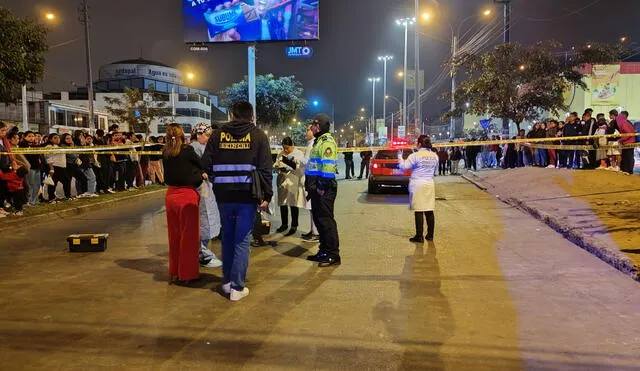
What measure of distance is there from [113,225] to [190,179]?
540 cm

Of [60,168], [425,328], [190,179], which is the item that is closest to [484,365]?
[425,328]

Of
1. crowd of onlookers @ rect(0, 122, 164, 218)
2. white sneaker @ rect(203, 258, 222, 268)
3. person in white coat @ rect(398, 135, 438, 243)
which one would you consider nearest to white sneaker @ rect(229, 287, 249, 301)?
white sneaker @ rect(203, 258, 222, 268)

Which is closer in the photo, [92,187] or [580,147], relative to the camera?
[92,187]

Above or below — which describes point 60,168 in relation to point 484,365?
above

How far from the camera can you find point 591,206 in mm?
10617

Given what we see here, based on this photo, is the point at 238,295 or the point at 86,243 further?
the point at 86,243

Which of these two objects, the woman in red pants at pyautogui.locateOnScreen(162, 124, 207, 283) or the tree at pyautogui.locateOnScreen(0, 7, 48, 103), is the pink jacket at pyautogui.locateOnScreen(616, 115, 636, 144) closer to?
the woman in red pants at pyautogui.locateOnScreen(162, 124, 207, 283)

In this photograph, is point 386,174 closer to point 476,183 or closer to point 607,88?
point 476,183

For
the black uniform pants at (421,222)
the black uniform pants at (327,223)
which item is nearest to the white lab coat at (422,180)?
the black uniform pants at (421,222)

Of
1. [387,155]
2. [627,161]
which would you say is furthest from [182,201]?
[627,161]

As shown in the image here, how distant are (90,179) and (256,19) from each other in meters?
12.4

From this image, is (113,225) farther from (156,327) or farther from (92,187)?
(156,327)

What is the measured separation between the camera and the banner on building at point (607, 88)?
35.7 meters

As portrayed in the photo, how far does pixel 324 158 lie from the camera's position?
7.23 meters
